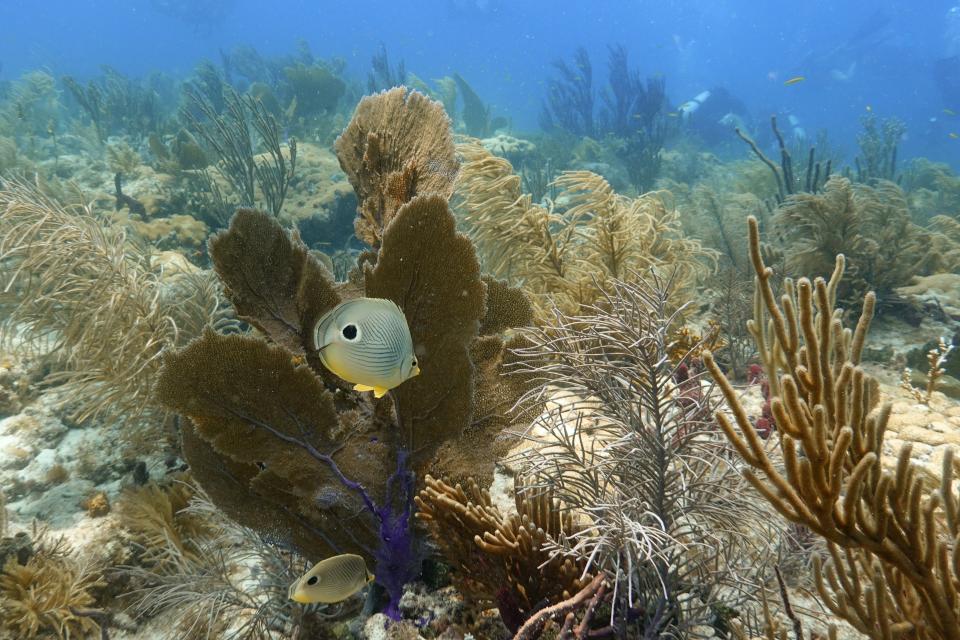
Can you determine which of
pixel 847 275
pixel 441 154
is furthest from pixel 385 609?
pixel 847 275

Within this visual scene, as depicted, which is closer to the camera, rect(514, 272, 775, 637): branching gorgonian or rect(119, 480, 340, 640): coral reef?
rect(514, 272, 775, 637): branching gorgonian

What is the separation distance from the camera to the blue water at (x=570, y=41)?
5938cm

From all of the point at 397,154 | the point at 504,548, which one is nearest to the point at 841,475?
the point at 504,548

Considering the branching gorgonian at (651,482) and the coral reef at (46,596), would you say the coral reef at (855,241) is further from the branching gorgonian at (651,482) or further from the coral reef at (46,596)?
the coral reef at (46,596)

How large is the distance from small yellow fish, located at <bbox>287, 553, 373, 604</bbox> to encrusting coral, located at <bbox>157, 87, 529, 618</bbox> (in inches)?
10.8

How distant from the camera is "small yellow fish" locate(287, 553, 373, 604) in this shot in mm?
2041

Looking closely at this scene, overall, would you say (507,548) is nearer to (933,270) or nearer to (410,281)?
(410,281)

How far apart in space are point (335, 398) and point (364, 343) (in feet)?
3.76

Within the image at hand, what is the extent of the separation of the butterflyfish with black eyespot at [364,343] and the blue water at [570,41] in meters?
47.8

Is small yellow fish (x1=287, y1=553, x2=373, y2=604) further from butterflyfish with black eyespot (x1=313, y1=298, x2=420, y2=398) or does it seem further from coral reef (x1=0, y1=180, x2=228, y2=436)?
coral reef (x1=0, y1=180, x2=228, y2=436)

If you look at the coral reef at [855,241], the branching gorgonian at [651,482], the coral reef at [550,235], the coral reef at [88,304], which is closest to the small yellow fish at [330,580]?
the branching gorgonian at [651,482]

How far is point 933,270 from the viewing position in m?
7.62

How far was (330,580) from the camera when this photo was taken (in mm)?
2100

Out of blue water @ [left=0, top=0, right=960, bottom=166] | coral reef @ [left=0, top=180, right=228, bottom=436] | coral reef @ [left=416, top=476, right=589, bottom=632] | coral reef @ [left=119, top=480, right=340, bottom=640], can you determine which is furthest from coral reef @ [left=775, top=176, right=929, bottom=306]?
blue water @ [left=0, top=0, right=960, bottom=166]
